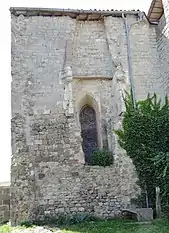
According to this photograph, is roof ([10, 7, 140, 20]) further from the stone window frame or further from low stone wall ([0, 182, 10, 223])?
low stone wall ([0, 182, 10, 223])

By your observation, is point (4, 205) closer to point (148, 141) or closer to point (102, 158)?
point (102, 158)

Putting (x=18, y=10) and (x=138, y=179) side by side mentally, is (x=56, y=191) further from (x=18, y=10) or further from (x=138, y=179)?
(x=18, y=10)

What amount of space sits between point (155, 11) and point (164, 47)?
1.65 m

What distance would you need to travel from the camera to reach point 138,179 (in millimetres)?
11633

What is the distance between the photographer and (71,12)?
45.0 feet

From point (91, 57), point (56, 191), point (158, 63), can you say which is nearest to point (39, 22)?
point (91, 57)

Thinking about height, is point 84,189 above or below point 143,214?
above

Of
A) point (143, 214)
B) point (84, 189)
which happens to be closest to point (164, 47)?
point (84, 189)

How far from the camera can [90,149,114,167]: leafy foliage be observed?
12.0 metres

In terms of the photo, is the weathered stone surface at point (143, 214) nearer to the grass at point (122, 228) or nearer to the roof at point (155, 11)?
the grass at point (122, 228)

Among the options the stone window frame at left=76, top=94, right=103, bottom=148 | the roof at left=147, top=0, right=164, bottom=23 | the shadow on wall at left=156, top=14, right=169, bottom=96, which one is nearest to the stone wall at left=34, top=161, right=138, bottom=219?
Result: the stone window frame at left=76, top=94, right=103, bottom=148

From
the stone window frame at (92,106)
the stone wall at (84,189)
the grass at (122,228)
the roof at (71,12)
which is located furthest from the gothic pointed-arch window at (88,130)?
the roof at (71,12)

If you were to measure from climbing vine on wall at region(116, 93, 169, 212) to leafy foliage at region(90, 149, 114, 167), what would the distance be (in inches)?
22.3

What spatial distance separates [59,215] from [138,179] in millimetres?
2642
